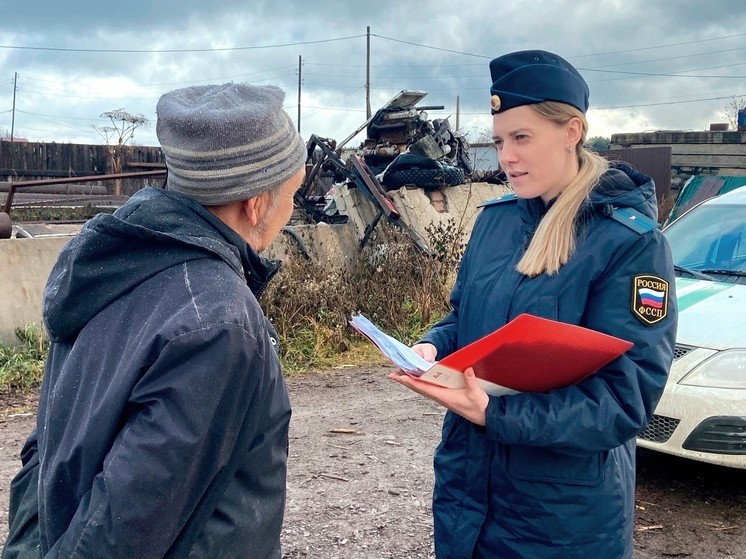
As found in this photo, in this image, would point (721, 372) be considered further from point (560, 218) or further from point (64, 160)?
point (64, 160)

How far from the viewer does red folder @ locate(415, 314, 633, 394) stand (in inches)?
67.9

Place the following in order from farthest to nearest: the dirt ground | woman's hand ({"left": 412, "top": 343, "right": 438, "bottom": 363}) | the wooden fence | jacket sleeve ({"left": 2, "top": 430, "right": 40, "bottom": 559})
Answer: the wooden fence, the dirt ground, woman's hand ({"left": 412, "top": 343, "right": 438, "bottom": 363}), jacket sleeve ({"left": 2, "top": 430, "right": 40, "bottom": 559})

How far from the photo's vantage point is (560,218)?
6.50 ft

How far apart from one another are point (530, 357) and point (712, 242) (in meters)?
3.68

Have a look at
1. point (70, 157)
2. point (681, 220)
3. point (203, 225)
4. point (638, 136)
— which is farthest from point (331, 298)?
point (70, 157)

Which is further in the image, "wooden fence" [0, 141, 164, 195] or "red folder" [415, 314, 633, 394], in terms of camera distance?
"wooden fence" [0, 141, 164, 195]

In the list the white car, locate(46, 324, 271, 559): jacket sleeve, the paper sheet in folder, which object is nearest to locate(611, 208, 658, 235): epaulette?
the paper sheet in folder

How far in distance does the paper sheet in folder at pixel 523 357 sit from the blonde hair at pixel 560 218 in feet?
0.81

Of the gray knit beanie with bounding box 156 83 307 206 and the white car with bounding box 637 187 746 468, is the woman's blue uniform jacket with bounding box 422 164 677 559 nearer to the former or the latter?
the gray knit beanie with bounding box 156 83 307 206

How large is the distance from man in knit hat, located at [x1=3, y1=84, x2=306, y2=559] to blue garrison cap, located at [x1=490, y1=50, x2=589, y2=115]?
749 millimetres

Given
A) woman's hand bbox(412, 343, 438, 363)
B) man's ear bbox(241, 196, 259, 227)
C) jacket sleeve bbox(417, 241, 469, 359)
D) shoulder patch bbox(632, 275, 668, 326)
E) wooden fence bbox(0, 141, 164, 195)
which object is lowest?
woman's hand bbox(412, 343, 438, 363)

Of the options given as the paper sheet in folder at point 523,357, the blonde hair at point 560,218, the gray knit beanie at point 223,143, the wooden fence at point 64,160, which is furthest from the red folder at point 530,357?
the wooden fence at point 64,160

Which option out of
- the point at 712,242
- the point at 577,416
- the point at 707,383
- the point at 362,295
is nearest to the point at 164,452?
the point at 577,416

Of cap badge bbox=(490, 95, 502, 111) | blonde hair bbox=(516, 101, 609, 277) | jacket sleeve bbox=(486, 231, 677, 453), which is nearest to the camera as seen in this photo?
jacket sleeve bbox=(486, 231, 677, 453)
